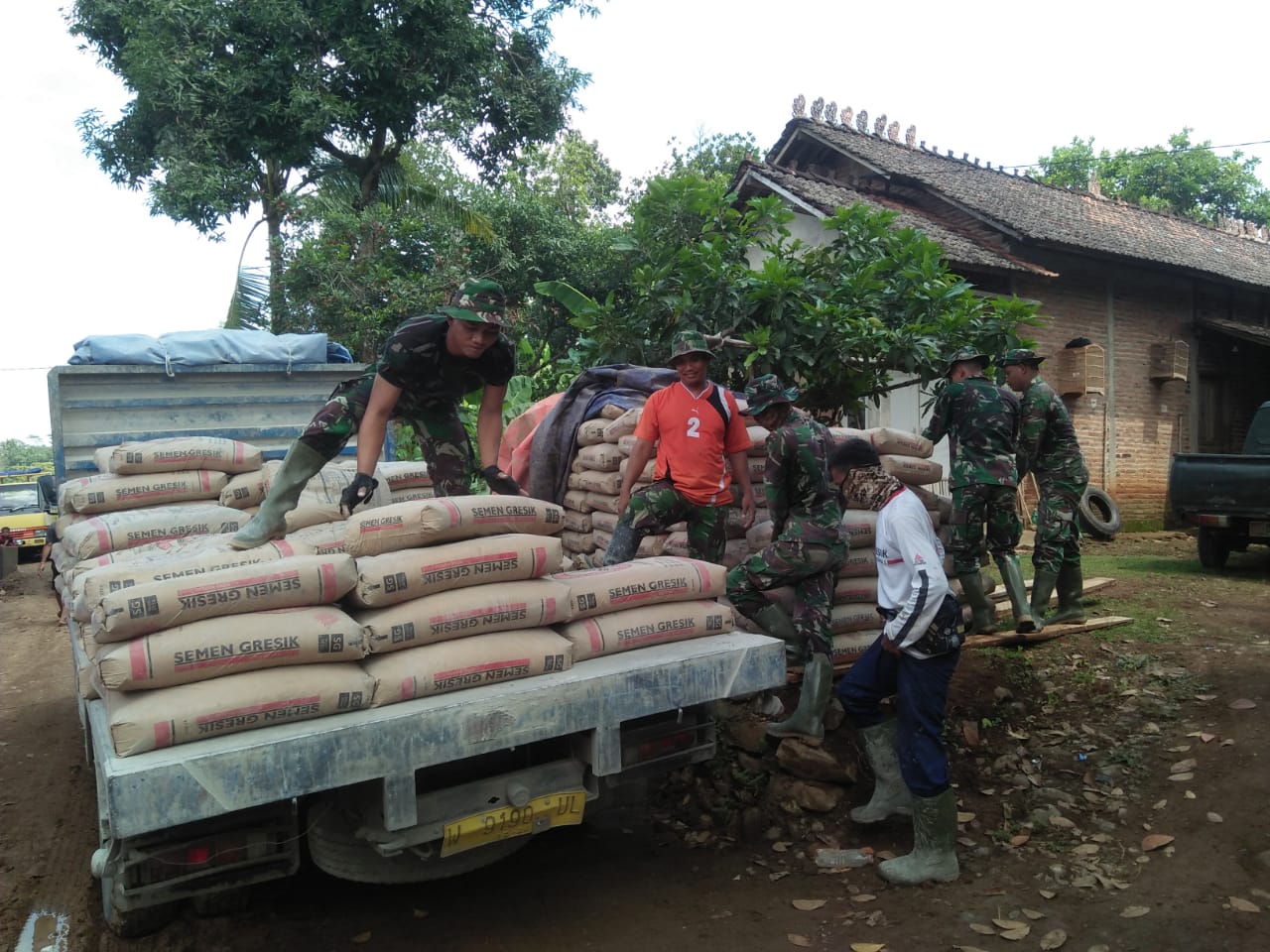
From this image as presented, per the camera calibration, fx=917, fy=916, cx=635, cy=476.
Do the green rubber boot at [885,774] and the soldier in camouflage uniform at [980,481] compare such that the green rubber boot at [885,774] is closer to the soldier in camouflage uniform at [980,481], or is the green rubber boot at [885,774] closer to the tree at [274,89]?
the soldier in camouflage uniform at [980,481]

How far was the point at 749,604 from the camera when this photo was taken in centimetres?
436

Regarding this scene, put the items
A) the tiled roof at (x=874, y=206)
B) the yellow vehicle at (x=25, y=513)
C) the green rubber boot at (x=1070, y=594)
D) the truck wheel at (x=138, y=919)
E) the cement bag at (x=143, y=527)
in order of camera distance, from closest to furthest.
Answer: the truck wheel at (x=138, y=919)
the cement bag at (x=143, y=527)
the green rubber boot at (x=1070, y=594)
the tiled roof at (x=874, y=206)
the yellow vehicle at (x=25, y=513)

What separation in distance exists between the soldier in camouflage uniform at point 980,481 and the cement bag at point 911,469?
0.44 ft

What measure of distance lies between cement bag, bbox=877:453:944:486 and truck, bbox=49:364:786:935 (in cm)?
239

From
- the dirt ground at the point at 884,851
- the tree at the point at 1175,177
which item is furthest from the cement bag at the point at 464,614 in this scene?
the tree at the point at 1175,177

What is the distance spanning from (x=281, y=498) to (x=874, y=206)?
34.8 feet

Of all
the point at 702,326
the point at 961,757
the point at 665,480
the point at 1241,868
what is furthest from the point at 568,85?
the point at 1241,868

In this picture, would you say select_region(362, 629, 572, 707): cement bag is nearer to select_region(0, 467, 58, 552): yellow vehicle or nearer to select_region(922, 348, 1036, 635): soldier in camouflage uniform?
select_region(922, 348, 1036, 635): soldier in camouflage uniform

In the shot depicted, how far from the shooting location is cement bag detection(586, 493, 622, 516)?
582 cm

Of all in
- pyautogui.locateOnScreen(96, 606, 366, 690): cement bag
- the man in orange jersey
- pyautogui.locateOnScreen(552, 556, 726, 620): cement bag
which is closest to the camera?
pyautogui.locateOnScreen(96, 606, 366, 690): cement bag

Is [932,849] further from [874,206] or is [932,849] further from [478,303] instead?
[874,206]

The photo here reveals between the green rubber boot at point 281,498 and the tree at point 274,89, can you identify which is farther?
the tree at point 274,89

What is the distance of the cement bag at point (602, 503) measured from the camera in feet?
19.1

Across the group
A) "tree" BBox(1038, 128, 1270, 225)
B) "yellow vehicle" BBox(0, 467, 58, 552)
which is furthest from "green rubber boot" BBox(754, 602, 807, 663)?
"tree" BBox(1038, 128, 1270, 225)
